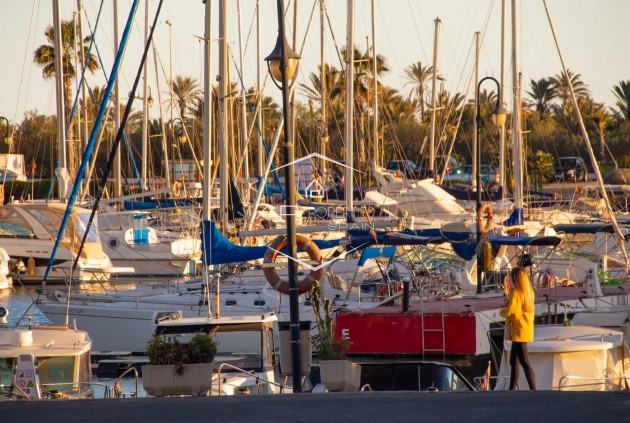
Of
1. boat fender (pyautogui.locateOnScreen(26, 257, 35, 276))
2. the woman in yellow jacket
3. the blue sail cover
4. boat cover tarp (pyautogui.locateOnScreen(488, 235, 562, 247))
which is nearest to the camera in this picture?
the woman in yellow jacket

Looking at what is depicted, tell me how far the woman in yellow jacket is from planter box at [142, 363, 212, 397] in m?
3.76

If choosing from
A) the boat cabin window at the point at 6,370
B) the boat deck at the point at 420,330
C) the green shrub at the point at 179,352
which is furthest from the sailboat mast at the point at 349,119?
the green shrub at the point at 179,352

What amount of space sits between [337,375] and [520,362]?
237 cm

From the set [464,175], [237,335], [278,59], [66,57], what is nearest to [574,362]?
[278,59]

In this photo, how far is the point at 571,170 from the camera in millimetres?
72750

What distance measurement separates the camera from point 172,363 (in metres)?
13.7

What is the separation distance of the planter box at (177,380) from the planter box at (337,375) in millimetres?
1509

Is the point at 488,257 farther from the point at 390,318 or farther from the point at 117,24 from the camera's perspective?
the point at 117,24

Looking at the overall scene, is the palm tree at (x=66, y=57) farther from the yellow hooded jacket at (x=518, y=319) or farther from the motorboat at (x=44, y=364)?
the yellow hooded jacket at (x=518, y=319)

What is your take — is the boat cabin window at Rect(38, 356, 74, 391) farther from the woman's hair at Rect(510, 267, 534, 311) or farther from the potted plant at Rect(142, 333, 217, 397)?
the woman's hair at Rect(510, 267, 534, 311)

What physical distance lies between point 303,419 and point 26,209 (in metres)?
32.2

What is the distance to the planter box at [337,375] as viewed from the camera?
1412 centimetres

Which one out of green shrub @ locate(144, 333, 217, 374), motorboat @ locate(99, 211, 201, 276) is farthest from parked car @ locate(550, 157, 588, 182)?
green shrub @ locate(144, 333, 217, 374)

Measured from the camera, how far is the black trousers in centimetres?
1314
